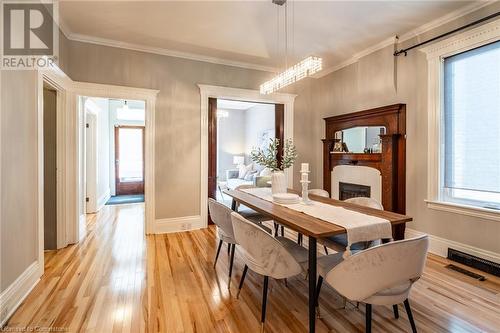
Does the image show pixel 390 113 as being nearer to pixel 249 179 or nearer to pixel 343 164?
pixel 343 164

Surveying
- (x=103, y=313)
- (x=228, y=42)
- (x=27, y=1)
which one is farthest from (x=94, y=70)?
(x=103, y=313)

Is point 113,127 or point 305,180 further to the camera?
point 113,127

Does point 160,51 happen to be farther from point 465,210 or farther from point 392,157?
point 465,210

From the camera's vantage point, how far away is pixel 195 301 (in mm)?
2121

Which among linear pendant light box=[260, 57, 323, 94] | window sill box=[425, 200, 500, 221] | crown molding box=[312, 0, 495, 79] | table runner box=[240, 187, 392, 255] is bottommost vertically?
window sill box=[425, 200, 500, 221]

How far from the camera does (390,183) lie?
351cm

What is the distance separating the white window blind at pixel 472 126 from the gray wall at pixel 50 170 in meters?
4.89

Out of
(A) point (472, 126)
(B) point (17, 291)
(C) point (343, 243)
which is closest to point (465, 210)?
(A) point (472, 126)

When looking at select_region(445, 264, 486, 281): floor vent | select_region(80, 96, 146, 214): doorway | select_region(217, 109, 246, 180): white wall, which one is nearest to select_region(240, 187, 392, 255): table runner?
select_region(445, 264, 486, 281): floor vent

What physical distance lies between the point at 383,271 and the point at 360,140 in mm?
3128

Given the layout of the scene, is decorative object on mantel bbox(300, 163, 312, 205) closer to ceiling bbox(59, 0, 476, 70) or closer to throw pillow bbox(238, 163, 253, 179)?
ceiling bbox(59, 0, 476, 70)

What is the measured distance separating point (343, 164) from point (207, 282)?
118 inches

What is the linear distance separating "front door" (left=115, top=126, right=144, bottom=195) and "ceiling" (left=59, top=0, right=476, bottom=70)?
168 inches

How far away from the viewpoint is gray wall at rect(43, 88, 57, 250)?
3.24 metres
